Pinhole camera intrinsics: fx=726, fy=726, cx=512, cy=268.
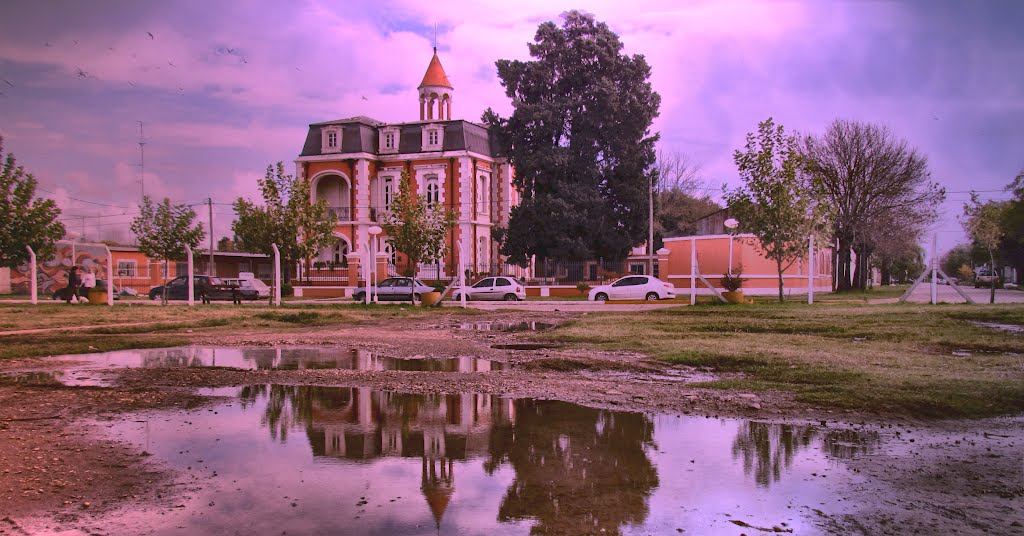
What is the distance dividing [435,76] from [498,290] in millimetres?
20368

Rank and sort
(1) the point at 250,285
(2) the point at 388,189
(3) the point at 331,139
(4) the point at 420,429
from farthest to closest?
(2) the point at 388,189 → (3) the point at 331,139 → (1) the point at 250,285 → (4) the point at 420,429

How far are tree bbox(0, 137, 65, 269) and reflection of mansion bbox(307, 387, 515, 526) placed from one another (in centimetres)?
2959

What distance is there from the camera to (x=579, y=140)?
42062 mm

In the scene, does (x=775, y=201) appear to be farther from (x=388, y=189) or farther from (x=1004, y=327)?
(x=388, y=189)

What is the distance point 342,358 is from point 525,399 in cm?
543

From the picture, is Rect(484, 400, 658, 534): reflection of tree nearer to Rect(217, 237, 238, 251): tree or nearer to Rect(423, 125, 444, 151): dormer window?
Rect(423, 125, 444, 151): dormer window

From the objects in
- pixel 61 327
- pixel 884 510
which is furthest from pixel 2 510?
pixel 61 327

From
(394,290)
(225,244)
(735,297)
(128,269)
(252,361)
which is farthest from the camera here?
(225,244)

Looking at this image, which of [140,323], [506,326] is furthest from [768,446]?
[140,323]

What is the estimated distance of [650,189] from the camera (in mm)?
42250

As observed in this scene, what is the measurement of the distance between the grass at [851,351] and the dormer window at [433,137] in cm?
2881

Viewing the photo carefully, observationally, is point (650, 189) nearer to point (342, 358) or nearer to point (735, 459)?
point (342, 358)

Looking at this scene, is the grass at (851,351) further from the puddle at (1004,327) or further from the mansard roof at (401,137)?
the mansard roof at (401,137)

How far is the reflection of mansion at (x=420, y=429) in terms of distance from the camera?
20.5 feet
